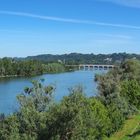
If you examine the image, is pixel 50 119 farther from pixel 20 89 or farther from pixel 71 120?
pixel 20 89

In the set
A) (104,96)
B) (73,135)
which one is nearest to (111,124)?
(104,96)

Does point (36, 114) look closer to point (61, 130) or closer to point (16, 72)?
point (61, 130)

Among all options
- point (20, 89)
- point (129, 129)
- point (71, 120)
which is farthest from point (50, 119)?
point (20, 89)

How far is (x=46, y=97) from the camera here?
106 ft

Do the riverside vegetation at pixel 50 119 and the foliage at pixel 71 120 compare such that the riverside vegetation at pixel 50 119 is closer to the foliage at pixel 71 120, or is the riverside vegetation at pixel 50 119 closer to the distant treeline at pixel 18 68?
the foliage at pixel 71 120

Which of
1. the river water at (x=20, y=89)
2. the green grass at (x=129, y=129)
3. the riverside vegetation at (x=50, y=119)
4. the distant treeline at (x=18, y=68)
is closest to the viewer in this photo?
the riverside vegetation at (x=50, y=119)

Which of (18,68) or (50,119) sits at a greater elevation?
(50,119)

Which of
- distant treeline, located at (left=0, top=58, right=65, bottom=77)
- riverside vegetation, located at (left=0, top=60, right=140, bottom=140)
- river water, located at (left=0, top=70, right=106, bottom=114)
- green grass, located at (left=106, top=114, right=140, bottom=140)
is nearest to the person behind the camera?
riverside vegetation, located at (left=0, top=60, right=140, bottom=140)

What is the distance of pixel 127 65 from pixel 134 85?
28399mm

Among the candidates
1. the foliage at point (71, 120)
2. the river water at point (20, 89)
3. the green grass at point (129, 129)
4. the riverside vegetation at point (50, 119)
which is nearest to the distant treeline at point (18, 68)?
the river water at point (20, 89)

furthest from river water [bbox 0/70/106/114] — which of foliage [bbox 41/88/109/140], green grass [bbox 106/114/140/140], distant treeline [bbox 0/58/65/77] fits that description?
distant treeline [bbox 0/58/65/77]

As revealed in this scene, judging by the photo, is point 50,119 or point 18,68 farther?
point 18,68

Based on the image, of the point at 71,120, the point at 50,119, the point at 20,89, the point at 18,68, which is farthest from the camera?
the point at 18,68

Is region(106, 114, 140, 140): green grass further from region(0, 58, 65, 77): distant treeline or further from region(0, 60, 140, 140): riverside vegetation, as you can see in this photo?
region(0, 58, 65, 77): distant treeline
